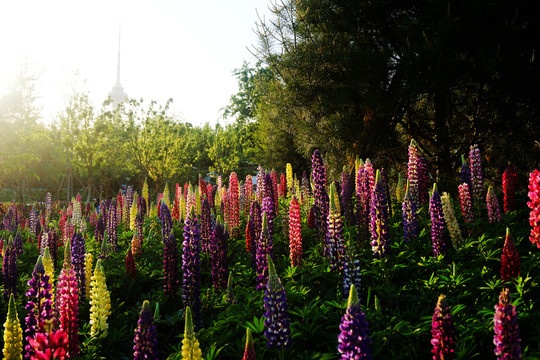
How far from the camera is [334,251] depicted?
537 centimetres

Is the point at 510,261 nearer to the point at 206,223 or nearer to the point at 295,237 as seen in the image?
the point at 295,237

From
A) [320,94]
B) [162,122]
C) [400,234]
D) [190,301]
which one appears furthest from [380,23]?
[162,122]

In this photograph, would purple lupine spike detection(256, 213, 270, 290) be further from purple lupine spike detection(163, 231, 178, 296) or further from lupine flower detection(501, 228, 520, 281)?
lupine flower detection(501, 228, 520, 281)

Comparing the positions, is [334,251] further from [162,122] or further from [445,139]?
[162,122]

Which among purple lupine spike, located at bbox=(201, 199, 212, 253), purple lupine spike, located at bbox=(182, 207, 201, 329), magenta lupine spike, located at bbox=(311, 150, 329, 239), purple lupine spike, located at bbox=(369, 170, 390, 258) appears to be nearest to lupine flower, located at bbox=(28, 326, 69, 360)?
purple lupine spike, located at bbox=(182, 207, 201, 329)

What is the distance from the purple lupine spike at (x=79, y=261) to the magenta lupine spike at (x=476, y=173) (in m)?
7.06

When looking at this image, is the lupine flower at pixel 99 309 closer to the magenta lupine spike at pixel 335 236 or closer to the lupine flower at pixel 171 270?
the lupine flower at pixel 171 270

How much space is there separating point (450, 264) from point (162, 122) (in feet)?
72.2

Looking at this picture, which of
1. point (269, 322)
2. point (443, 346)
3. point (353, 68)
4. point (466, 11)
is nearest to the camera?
point (443, 346)

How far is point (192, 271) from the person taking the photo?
5211mm

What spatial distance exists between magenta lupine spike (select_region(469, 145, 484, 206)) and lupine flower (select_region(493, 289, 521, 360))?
14.7 feet

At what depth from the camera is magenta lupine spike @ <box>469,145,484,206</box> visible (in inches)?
269

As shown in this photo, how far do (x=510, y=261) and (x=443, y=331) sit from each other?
6.58 feet

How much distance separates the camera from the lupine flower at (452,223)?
5.81 m
